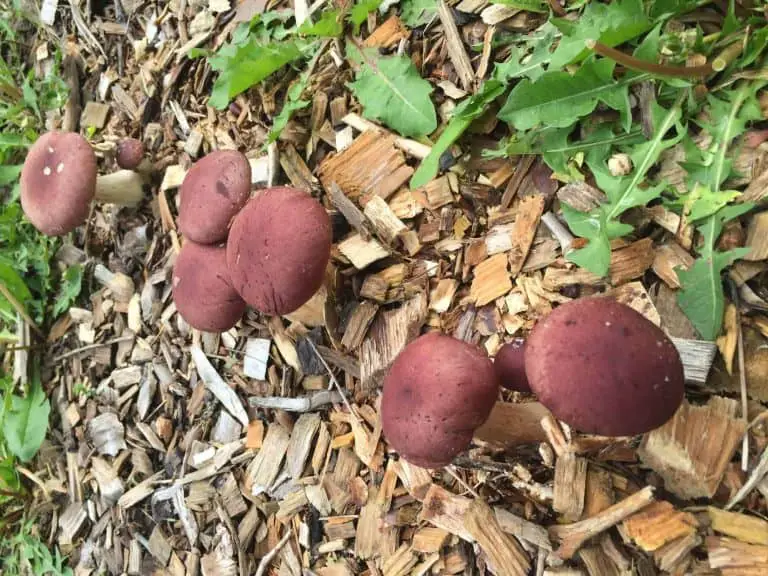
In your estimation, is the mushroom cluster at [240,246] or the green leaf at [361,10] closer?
the mushroom cluster at [240,246]

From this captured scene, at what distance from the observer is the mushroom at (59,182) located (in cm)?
273

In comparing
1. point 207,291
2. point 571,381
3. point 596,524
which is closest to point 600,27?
point 571,381

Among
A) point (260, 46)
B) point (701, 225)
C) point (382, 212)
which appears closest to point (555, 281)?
point (701, 225)

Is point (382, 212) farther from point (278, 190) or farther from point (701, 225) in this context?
point (701, 225)

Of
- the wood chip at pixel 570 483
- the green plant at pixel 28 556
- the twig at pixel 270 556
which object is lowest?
the green plant at pixel 28 556

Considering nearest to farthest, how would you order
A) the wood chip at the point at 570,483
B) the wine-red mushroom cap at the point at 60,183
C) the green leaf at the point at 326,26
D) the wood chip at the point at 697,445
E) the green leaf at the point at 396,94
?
the wood chip at the point at 697,445
the wood chip at the point at 570,483
the green leaf at the point at 396,94
the green leaf at the point at 326,26
the wine-red mushroom cap at the point at 60,183

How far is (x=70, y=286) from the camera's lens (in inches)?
127

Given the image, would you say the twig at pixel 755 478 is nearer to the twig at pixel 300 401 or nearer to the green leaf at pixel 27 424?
the twig at pixel 300 401

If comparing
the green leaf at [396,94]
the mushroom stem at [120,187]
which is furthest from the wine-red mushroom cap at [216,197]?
the mushroom stem at [120,187]

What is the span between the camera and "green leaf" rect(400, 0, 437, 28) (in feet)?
7.74

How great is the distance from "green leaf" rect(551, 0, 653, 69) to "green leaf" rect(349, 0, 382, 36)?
0.71 m

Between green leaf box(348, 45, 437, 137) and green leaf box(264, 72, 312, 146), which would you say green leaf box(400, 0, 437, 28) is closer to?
green leaf box(348, 45, 437, 137)

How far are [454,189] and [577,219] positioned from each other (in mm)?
470

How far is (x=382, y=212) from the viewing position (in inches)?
93.2
